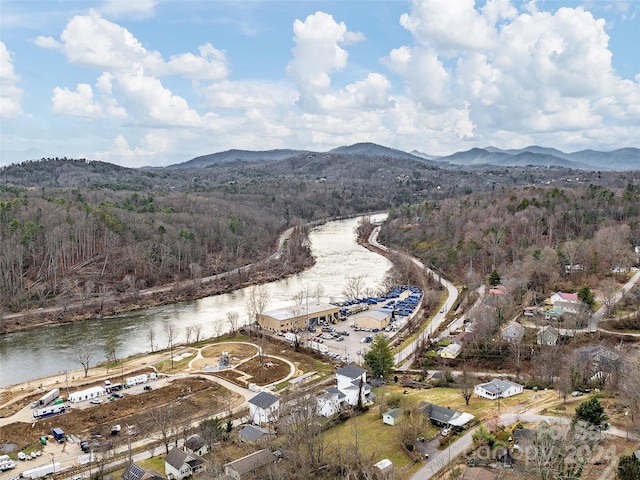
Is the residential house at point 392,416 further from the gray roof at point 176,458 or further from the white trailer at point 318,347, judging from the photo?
the white trailer at point 318,347

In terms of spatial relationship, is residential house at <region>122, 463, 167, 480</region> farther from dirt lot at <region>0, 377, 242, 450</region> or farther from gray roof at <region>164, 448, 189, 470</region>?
dirt lot at <region>0, 377, 242, 450</region>

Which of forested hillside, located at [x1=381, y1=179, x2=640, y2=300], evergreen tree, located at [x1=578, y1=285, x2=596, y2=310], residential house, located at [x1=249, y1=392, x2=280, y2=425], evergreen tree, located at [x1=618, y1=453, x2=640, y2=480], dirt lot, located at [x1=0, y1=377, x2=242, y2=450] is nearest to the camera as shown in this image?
evergreen tree, located at [x1=618, y1=453, x2=640, y2=480]

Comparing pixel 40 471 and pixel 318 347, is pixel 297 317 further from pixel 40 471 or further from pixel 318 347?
pixel 40 471

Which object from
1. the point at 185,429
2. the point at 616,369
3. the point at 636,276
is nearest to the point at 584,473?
the point at 616,369

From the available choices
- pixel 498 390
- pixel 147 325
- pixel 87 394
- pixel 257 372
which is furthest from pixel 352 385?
pixel 147 325

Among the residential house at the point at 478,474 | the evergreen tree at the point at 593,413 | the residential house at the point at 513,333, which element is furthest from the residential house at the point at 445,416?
the residential house at the point at 513,333

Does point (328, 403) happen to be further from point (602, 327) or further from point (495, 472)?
point (602, 327)

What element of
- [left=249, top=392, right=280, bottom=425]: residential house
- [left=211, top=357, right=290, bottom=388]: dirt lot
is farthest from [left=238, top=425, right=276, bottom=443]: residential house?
[left=211, top=357, right=290, bottom=388]: dirt lot
